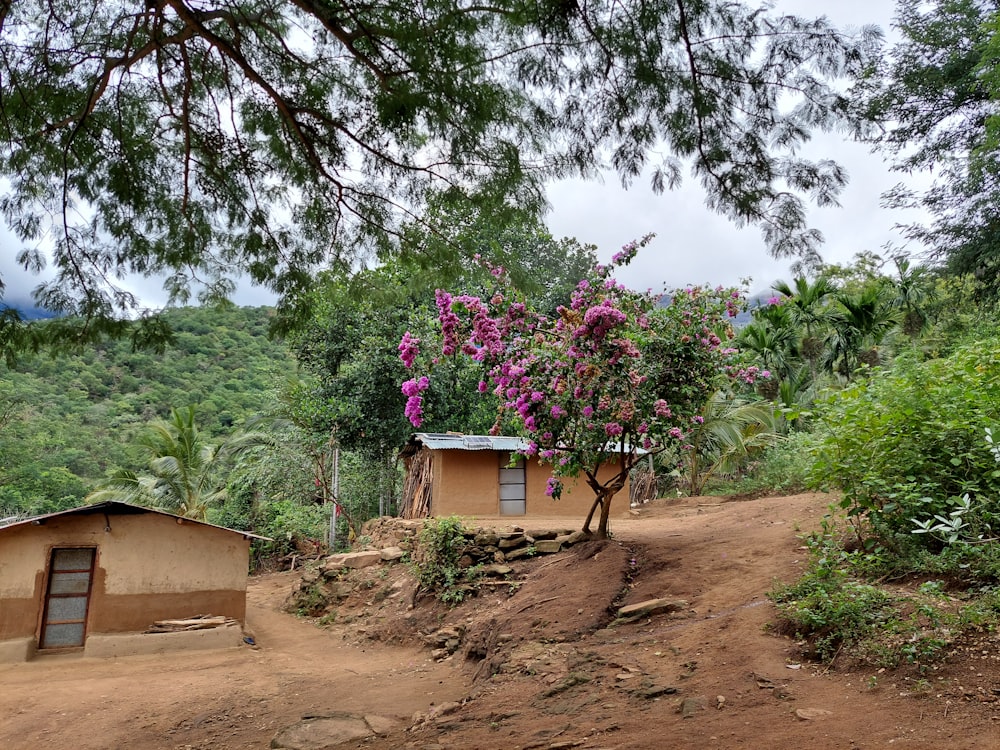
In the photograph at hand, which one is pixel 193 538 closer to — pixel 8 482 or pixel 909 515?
pixel 909 515

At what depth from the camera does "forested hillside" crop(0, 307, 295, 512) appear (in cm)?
2473

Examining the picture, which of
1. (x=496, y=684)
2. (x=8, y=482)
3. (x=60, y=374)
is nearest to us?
(x=496, y=684)

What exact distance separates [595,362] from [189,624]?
917 cm

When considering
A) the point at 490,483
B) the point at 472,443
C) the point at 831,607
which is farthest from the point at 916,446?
the point at 490,483

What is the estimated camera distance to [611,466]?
15344 millimetres

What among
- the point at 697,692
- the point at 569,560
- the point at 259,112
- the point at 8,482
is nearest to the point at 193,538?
the point at 569,560

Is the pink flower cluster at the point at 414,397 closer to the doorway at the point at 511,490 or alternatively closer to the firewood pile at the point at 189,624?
the firewood pile at the point at 189,624

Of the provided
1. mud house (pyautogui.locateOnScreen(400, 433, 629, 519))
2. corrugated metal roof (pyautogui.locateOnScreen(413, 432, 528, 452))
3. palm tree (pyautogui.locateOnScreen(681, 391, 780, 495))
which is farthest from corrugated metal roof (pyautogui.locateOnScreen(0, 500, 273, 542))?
palm tree (pyautogui.locateOnScreen(681, 391, 780, 495))

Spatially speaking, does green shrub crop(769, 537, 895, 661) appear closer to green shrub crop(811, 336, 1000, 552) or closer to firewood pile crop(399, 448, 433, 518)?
green shrub crop(811, 336, 1000, 552)

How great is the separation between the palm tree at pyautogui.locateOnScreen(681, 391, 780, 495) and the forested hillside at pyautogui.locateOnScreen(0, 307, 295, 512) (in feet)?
48.1

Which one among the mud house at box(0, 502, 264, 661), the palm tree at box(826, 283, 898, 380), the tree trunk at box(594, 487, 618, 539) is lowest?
the mud house at box(0, 502, 264, 661)

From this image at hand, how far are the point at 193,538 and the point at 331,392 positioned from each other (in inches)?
233

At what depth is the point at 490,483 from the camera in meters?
14.9

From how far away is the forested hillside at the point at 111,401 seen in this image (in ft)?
81.1
